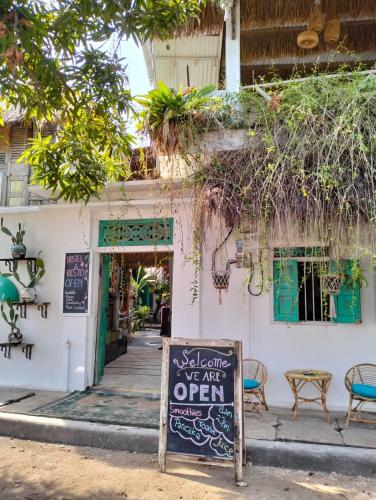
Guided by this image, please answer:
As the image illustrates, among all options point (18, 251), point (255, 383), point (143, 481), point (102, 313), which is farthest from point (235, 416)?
point (18, 251)

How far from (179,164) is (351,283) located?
2.79m

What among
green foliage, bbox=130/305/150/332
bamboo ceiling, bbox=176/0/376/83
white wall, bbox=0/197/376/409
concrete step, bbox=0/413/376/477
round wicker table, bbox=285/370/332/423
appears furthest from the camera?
green foliage, bbox=130/305/150/332

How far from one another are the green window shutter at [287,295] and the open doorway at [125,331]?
1773 millimetres

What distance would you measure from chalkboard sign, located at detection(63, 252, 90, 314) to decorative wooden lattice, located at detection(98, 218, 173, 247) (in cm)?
43

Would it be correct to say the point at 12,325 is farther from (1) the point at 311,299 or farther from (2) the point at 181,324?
(1) the point at 311,299

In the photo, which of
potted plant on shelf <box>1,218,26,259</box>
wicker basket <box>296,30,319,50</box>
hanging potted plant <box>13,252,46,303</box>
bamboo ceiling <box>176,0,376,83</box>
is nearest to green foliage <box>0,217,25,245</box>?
potted plant on shelf <box>1,218,26,259</box>

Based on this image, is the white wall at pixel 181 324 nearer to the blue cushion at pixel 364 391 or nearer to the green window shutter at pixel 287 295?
the green window shutter at pixel 287 295

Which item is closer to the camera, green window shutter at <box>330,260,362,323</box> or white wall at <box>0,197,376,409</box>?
green window shutter at <box>330,260,362,323</box>

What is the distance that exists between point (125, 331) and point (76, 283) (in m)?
3.93

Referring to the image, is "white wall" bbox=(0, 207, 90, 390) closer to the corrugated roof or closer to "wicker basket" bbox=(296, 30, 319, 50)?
the corrugated roof

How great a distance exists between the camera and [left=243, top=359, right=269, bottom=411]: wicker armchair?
17.0ft

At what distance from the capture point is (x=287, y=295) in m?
5.90

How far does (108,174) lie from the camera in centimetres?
582

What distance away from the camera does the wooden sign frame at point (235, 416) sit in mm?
3820
